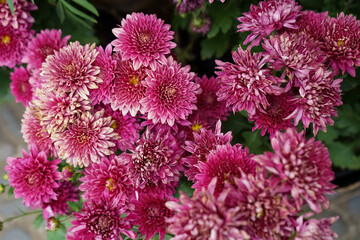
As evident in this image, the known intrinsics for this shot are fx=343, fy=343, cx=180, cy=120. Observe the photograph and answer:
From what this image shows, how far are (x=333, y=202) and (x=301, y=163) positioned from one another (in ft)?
3.29

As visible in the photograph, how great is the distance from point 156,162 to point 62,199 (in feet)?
0.93

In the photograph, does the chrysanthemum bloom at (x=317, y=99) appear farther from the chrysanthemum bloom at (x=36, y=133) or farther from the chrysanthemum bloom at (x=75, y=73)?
the chrysanthemum bloom at (x=36, y=133)

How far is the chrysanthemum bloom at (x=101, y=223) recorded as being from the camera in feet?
2.14

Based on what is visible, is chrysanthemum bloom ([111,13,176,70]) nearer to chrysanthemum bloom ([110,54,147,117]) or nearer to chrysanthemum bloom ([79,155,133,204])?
chrysanthemum bloom ([110,54,147,117])

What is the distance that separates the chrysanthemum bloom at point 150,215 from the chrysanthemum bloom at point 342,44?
1.43ft

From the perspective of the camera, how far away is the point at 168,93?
0.68 metres

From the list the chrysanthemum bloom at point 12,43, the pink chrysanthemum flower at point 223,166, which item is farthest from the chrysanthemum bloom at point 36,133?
the pink chrysanthemum flower at point 223,166

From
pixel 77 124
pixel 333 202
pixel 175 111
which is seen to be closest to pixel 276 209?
pixel 175 111

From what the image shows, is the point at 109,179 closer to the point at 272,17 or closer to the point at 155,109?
the point at 155,109

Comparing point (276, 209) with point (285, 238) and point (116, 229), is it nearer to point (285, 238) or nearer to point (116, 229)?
point (285, 238)

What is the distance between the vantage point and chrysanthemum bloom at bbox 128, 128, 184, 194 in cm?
67

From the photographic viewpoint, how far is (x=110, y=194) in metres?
0.69

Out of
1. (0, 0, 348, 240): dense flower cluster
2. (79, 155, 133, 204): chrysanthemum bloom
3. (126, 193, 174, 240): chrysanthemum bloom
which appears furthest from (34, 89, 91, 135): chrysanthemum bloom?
(126, 193, 174, 240): chrysanthemum bloom

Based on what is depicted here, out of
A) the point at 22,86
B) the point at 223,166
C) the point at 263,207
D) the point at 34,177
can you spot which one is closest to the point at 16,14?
the point at 22,86
